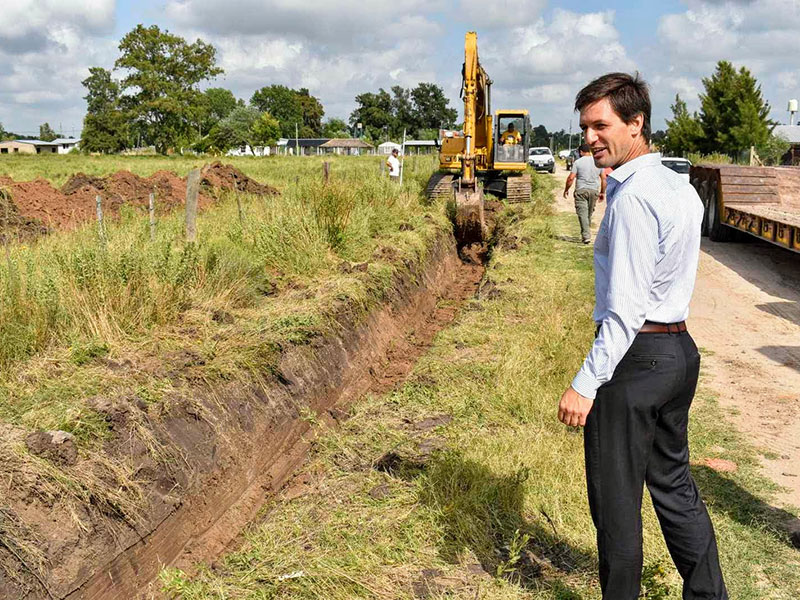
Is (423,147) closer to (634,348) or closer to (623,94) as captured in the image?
(623,94)

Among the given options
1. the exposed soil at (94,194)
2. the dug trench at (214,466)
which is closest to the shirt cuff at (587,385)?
the dug trench at (214,466)

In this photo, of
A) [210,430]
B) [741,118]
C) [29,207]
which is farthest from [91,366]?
[741,118]

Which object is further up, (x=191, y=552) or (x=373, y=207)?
(x=373, y=207)

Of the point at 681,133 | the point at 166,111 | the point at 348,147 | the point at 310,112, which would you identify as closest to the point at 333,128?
the point at 310,112

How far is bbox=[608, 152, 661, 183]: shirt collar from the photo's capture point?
2721 millimetres

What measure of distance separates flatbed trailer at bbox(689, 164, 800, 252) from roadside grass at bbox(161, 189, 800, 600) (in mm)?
8784

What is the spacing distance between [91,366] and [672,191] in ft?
13.6

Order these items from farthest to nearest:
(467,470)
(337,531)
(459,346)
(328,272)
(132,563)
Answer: (328,272), (459,346), (467,470), (337,531), (132,563)

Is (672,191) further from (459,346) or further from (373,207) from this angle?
(373,207)

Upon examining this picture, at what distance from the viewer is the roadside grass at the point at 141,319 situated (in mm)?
4156

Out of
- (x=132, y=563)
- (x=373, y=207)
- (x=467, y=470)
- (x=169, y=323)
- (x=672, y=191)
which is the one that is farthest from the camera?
(x=373, y=207)

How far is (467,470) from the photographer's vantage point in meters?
4.76

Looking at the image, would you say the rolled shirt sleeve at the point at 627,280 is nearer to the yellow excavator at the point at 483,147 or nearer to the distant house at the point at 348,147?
the yellow excavator at the point at 483,147

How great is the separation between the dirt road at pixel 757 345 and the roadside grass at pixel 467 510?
0.21 metres
